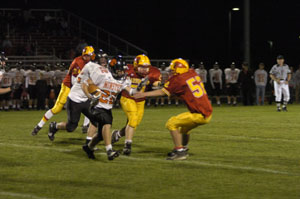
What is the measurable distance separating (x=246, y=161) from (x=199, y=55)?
114 ft

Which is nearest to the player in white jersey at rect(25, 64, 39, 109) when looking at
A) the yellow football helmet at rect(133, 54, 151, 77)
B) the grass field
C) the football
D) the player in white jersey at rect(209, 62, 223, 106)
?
the player in white jersey at rect(209, 62, 223, 106)

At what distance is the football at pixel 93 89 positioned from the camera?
9.16 m

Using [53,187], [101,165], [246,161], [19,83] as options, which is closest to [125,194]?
[53,187]

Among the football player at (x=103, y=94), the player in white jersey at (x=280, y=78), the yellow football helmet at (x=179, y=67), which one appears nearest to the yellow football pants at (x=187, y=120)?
the yellow football helmet at (x=179, y=67)

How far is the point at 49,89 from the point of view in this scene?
24.4m

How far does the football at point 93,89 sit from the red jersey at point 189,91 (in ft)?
3.23

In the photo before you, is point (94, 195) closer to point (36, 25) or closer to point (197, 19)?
point (36, 25)

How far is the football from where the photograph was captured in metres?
9.16

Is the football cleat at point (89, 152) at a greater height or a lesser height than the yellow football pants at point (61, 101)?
lesser

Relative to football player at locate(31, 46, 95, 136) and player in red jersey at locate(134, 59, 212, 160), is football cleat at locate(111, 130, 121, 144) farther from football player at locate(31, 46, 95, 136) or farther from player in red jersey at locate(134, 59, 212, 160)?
player in red jersey at locate(134, 59, 212, 160)

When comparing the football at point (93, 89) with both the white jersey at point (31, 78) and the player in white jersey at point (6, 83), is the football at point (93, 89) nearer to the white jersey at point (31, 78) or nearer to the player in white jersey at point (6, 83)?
the player in white jersey at point (6, 83)

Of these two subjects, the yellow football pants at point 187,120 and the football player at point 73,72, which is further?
the football player at point 73,72

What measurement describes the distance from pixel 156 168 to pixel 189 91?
4.34ft

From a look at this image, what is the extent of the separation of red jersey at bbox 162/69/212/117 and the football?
985mm
